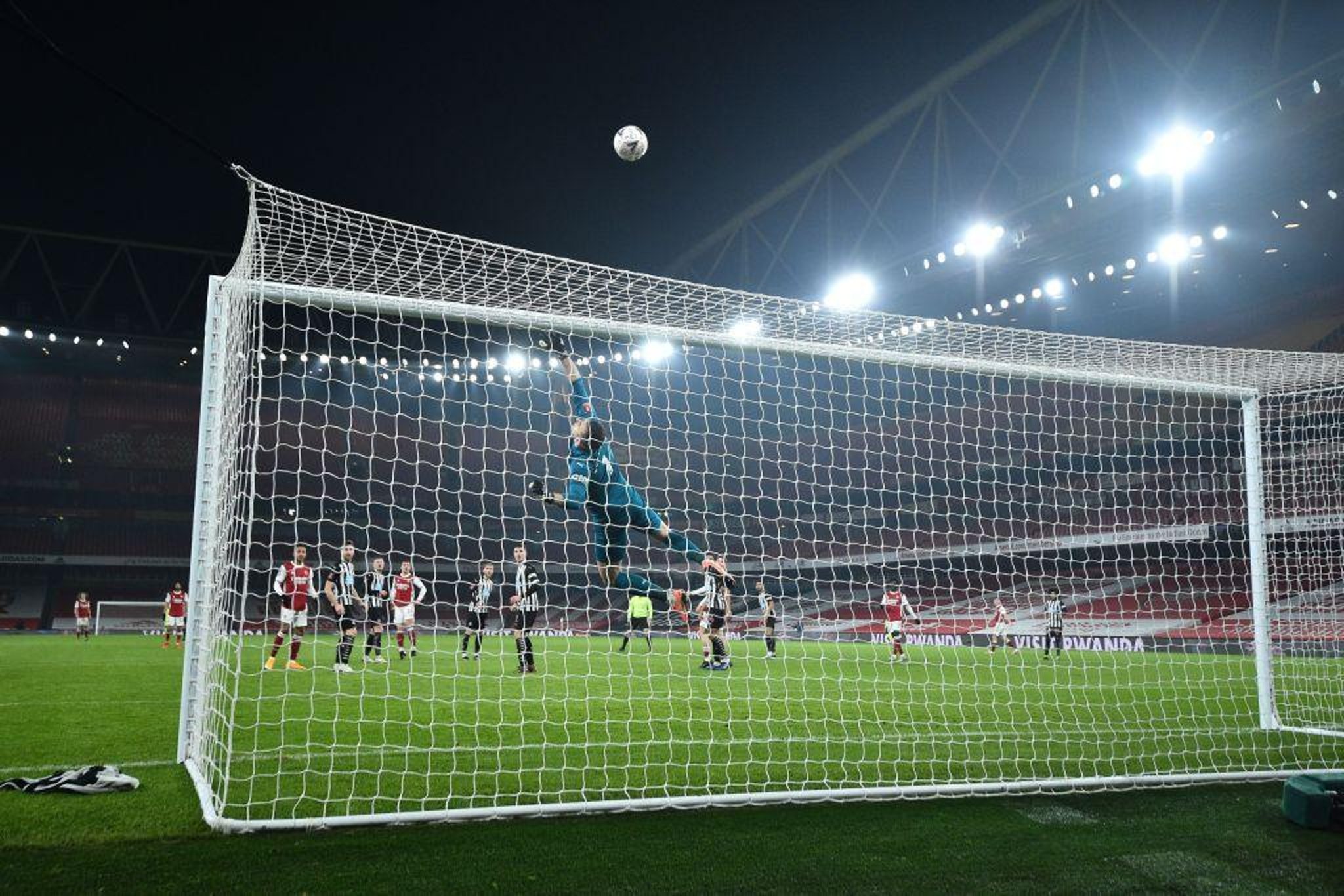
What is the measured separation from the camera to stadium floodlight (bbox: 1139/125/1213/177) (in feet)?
51.1

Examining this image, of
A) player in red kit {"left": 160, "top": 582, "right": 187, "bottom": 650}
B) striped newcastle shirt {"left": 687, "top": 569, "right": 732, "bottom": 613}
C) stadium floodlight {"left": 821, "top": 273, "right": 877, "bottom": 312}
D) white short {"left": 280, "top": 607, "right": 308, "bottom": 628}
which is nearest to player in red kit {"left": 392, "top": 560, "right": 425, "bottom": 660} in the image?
white short {"left": 280, "top": 607, "right": 308, "bottom": 628}

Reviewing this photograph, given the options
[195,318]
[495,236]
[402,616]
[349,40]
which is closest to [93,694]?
[402,616]

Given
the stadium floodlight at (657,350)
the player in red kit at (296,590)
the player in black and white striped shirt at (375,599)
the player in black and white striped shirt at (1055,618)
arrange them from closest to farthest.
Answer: the stadium floodlight at (657,350) → the player in red kit at (296,590) → the player in black and white striped shirt at (375,599) → the player in black and white striped shirt at (1055,618)

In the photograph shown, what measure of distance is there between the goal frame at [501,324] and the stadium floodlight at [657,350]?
0.20 meters

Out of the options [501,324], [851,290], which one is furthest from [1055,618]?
[501,324]

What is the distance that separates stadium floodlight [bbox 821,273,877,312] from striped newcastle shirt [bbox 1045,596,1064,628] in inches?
352

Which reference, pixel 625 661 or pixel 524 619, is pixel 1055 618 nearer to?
pixel 625 661

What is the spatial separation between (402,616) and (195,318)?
684 inches

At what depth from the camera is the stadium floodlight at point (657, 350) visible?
5933mm

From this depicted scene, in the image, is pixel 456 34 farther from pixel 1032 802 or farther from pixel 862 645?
pixel 862 645

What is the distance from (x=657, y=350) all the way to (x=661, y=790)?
5.97 metres

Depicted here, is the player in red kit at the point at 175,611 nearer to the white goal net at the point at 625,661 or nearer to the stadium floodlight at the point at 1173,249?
the white goal net at the point at 625,661

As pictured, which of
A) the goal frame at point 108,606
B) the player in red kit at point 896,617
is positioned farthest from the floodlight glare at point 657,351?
the goal frame at point 108,606

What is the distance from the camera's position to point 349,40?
1091 cm
